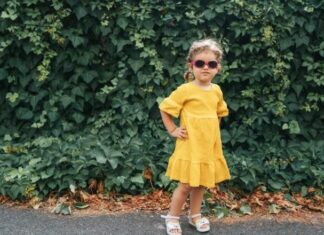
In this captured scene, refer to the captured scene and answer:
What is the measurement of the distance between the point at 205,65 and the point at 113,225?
1523 millimetres

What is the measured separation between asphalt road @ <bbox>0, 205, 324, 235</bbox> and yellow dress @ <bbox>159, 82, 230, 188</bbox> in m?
0.60

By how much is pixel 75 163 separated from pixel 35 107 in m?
1.13

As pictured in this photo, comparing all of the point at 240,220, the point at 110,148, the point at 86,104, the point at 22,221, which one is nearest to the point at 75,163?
the point at 110,148

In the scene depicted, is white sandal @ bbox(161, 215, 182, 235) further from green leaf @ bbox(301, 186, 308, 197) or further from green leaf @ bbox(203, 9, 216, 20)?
green leaf @ bbox(203, 9, 216, 20)

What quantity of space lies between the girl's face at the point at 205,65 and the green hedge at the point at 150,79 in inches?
54.8

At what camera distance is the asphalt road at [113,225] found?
12.9 ft

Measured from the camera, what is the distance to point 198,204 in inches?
154

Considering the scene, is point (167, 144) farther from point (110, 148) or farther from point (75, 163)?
point (75, 163)

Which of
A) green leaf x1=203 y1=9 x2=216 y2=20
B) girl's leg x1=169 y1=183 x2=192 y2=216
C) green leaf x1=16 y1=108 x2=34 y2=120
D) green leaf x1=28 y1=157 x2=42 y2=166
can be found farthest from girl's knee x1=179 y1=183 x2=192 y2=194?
green leaf x1=16 y1=108 x2=34 y2=120

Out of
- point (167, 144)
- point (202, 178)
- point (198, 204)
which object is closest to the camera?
point (202, 178)

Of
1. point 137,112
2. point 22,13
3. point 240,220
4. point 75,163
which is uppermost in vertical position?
point 22,13

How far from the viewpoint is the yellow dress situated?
140 inches

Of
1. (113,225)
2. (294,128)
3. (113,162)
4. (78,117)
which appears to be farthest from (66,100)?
(294,128)

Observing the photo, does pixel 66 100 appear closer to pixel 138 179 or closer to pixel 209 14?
pixel 138 179
